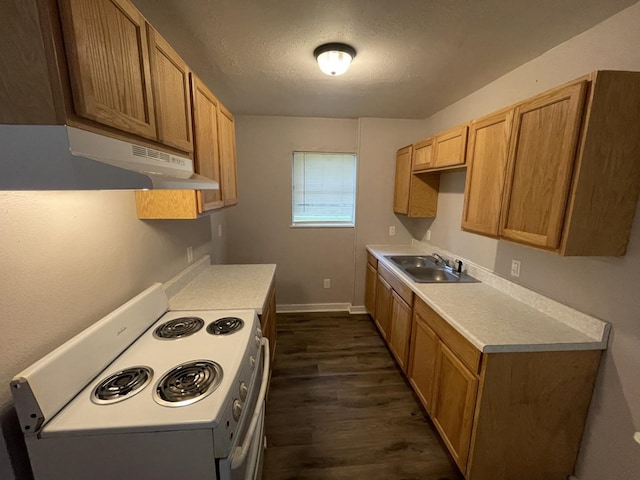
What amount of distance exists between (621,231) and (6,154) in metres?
2.16

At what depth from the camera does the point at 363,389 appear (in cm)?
225

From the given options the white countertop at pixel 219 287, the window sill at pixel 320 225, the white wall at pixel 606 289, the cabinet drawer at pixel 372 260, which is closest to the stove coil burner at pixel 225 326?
the white countertop at pixel 219 287

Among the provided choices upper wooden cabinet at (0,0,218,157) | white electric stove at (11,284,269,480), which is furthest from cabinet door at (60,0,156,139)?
white electric stove at (11,284,269,480)

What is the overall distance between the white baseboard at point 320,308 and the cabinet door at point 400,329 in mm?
1011

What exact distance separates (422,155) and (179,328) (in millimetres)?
2521

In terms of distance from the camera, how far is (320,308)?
12.0 feet

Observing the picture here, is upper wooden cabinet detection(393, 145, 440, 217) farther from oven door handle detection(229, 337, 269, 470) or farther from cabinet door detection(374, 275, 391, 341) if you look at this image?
oven door handle detection(229, 337, 269, 470)

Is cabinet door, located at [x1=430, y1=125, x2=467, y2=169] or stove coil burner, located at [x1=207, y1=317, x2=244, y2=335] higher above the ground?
cabinet door, located at [x1=430, y1=125, x2=467, y2=169]

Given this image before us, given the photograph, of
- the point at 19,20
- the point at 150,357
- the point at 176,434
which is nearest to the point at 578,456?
the point at 176,434

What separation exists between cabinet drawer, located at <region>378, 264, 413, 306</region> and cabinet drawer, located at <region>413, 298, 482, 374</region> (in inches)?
5.2

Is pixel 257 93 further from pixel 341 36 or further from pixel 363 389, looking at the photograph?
pixel 363 389

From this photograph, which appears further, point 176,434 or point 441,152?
point 441,152

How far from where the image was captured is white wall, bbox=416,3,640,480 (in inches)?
47.4

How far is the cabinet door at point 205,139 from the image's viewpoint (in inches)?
62.5
